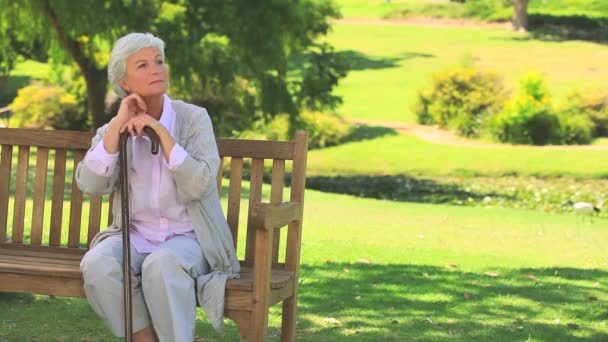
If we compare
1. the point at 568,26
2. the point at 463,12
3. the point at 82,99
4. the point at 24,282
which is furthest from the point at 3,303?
the point at 463,12

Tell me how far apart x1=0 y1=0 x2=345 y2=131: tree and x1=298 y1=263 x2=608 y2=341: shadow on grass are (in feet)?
32.1

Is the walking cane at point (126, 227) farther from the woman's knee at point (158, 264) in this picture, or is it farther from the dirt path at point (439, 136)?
the dirt path at point (439, 136)

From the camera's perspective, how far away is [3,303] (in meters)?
6.35

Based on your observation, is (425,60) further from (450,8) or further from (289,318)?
(289,318)

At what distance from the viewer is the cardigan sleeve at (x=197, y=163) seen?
13.9 ft

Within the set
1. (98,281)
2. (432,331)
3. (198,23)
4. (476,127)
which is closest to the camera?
(98,281)

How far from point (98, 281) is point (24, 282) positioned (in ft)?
1.44

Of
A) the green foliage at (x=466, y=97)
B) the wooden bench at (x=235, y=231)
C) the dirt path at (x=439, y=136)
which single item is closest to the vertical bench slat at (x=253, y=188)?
the wooden bench at (x=235, y=231)

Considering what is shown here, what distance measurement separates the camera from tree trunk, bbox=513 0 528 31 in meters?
48.1

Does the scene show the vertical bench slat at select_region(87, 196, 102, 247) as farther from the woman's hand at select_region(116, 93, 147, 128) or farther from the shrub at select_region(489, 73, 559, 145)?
the shrub at select_region(489, 73, 559, 145)

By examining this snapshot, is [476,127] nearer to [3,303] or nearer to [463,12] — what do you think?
[3,303]

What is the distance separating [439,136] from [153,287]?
23.2m

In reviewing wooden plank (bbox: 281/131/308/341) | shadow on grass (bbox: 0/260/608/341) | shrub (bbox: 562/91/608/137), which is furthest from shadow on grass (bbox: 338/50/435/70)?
wooden plank (bbox: 281/131/308/341)

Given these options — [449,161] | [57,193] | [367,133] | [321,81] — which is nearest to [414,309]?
[57,193]
